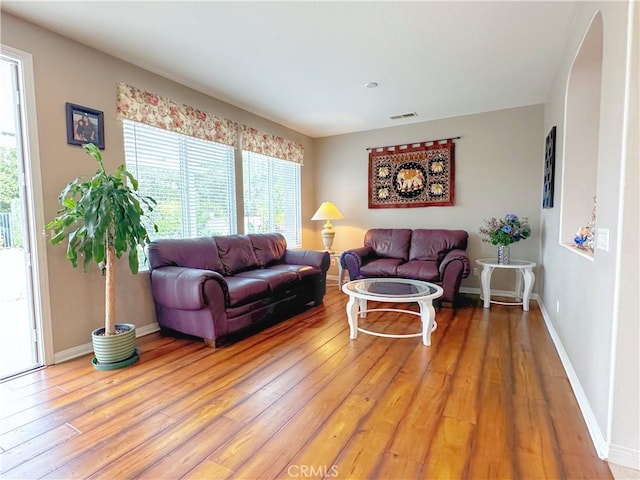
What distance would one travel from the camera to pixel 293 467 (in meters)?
1.47

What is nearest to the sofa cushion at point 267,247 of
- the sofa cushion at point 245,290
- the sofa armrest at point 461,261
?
the sofa cushion at point 245,290

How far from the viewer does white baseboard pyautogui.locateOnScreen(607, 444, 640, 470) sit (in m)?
1.43

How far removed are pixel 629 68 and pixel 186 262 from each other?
332 cm

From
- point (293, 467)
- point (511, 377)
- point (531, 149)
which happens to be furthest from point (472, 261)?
point (293, 467)

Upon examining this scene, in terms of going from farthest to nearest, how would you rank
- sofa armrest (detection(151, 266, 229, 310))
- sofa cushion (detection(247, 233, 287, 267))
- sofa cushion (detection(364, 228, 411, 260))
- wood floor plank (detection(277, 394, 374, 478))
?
sofa cushion (detection(364, 228, 411, 260)), sofa cushion (detection(247, 233, 287, 267)), sofa armrest (detection(151, 266, 229, 310)), wood floor plank (detection(277, 394, 374, 478))

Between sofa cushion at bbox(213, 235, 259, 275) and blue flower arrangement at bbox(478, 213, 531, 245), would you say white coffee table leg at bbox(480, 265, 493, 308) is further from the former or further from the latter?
sofa cushion at bbox(213, 235, 259, 275)

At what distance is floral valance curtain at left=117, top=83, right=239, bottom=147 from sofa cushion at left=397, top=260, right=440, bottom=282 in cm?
266

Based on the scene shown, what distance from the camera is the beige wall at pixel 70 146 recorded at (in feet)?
8.00

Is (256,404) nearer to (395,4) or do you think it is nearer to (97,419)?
(97,419)

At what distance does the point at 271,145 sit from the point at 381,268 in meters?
2.33

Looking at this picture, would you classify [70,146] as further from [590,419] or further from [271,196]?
[590,419]

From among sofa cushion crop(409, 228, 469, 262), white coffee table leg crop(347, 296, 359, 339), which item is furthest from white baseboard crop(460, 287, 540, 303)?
white coffee table leg crop(347, 296, 359, 339)

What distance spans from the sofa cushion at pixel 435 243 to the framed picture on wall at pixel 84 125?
3849 millimetres

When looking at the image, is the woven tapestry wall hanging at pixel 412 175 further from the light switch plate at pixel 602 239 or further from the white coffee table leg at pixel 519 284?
the light switch plate at pixel 602 239
